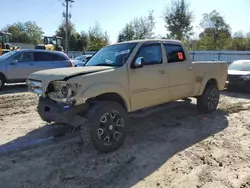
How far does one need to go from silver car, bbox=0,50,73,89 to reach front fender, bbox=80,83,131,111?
839 centimetres

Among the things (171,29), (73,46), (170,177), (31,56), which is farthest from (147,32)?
(170,177)

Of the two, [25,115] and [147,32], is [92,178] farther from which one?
[147,32]

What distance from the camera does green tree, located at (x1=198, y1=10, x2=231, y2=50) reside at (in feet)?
131

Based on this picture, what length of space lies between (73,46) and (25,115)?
4765 cm

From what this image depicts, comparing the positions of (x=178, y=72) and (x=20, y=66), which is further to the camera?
(x=20, y=66)

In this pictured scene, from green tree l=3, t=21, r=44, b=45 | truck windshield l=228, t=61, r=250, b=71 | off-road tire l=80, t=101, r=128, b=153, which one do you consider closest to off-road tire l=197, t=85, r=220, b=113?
off-road tire l=80, t=101, r=128, b=153

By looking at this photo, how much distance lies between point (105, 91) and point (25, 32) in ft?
291

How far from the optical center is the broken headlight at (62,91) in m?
4.43

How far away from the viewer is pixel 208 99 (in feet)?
24.4

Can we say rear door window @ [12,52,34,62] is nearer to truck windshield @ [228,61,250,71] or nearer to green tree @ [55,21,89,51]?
truck windshield @ [228,61,250,71]

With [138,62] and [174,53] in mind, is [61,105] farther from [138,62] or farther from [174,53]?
[174,53]

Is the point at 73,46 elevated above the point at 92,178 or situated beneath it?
elevated above

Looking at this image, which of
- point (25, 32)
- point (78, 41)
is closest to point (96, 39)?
point (78, 41)

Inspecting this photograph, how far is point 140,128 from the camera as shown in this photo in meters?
6.11
